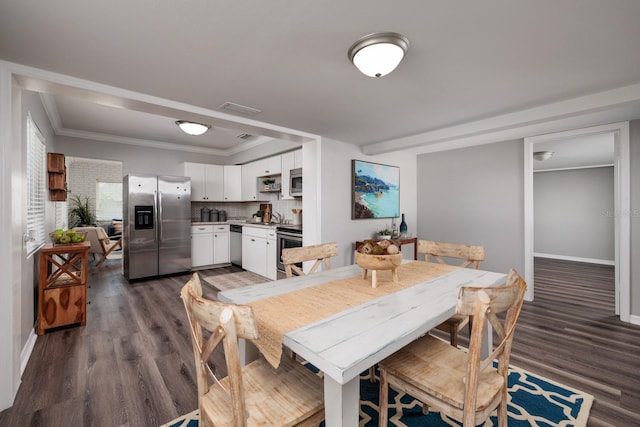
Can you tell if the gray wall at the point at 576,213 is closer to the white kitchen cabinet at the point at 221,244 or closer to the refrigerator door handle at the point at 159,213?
the white kitchen cabinet at the point at 221,244

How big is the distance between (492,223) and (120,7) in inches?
189

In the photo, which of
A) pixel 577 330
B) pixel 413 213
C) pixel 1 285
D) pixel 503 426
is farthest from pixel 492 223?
pixel 1 285

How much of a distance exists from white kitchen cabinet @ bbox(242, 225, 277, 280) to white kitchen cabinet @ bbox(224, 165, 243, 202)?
0.99 m

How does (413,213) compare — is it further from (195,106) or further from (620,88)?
(195,106)

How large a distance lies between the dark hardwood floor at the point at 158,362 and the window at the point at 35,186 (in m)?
1.00

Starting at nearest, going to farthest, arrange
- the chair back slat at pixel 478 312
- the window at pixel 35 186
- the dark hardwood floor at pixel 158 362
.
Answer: the chair back slat at pixel 478 312
the dark hardwood floor at pixel 158 362
the window at pixel 35 186

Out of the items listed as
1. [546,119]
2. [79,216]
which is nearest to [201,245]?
[79,216]

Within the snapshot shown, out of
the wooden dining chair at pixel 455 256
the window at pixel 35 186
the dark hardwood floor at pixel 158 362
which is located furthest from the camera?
the window at pixel 35 186

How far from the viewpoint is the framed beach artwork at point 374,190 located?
14.0 ft

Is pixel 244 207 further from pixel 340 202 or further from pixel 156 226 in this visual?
pixel 340 202

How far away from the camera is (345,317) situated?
1280 mm

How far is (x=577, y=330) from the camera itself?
113 inches

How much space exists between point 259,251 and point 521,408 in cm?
403

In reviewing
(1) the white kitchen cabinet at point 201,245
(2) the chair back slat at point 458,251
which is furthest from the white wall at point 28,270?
(2) the chair back slat at point 458,251
